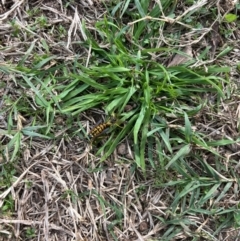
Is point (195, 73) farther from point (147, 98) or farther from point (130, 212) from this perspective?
point (130, 212)

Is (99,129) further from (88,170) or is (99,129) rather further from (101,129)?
(88,170)

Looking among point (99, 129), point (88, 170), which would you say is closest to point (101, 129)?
point (99, 129)

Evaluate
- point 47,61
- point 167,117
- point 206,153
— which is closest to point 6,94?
point 47,61

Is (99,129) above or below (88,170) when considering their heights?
above

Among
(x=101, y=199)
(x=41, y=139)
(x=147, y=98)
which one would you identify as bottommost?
(x=101, y=199)
